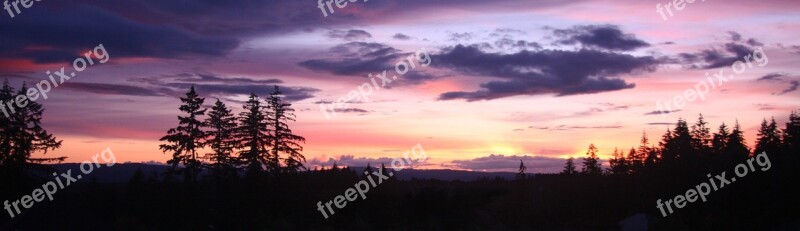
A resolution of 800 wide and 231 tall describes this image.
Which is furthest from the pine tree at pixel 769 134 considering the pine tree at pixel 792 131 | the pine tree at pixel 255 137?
the pine tree at pixel 255 137

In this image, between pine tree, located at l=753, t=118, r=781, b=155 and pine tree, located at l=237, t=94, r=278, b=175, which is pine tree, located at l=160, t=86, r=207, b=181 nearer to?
pine tree, located at l=237, t=94, r=278, b=175

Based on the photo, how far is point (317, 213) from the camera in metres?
Answer: 45.9

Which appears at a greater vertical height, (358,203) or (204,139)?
(204,139)

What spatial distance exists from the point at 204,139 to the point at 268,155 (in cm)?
596

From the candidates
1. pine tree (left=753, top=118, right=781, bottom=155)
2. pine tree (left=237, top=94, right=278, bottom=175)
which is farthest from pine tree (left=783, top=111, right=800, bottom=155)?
pine tree (left=237, top=94, right=278, bottom=175)

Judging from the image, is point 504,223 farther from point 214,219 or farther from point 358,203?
point 214,219

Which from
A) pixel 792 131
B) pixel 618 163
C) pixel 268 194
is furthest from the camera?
pixel 618 163

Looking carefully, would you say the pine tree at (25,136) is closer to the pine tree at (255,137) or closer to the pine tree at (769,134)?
the pine tree at (255,137)

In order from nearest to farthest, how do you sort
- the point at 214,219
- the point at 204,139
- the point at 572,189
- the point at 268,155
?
1. the point at 214,219
2. the point at 204,139
3. the point at 268,155
4. the point at 572,189

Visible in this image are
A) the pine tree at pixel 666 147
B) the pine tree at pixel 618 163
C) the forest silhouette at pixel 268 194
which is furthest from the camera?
the pine tree at pixel 618 163

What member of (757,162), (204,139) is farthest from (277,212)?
(757,162)

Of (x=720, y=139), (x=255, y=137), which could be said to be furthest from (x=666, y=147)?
(x=255, y=137)

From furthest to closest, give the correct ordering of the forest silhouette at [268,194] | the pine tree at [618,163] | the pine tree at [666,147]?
the pine tree at [618,163] < the pine tree at [666,147] < the forest silhouette at [268,194]

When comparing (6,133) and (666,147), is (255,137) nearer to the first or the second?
(6,133)
